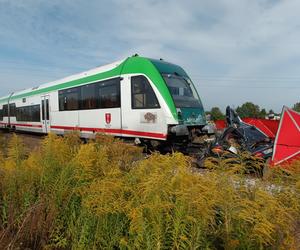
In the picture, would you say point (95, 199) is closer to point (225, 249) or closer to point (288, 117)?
point (225, 249)

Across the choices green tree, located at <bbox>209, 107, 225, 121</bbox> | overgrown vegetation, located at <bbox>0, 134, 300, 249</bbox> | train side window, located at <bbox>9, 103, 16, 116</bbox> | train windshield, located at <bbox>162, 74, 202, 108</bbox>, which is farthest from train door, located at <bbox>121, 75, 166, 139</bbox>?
green tree, located at <bbox>209, 107, 225, 121</bbox>

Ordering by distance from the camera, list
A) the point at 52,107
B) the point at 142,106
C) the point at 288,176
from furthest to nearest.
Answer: the point at 52,107 → the point at 142,106 → the point at 288,176

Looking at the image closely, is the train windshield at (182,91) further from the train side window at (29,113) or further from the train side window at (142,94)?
the train side window at (29,113)

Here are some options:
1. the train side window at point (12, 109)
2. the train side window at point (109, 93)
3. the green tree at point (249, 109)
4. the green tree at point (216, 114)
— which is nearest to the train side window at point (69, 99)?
the train side window at point (109, 93)

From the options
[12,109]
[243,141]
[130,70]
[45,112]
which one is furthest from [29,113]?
[243,141]

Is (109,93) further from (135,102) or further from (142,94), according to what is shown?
(142,94)

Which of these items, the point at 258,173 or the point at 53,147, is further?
the point at 53,147

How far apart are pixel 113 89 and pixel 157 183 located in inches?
349

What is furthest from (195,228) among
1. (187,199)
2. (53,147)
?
(53,147)

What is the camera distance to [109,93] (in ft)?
35.6

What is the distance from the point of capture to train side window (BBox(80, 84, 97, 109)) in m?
11.7

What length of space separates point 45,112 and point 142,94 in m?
8.32

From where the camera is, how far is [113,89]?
1064 cm

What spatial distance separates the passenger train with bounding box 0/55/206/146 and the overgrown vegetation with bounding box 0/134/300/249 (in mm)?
5875
